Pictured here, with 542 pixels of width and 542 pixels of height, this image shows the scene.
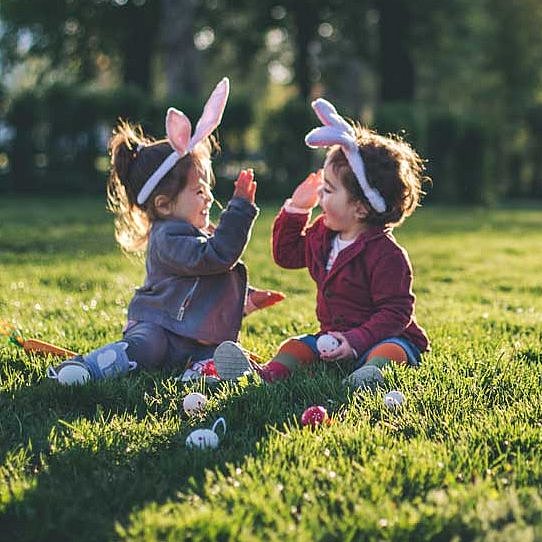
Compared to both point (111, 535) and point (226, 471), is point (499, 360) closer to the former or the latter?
point (226, 471)

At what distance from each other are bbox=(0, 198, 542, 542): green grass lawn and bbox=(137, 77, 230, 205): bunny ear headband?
36.7 inches

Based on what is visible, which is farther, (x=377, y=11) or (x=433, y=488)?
(x=377, y=11)

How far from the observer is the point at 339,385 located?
3701 mm

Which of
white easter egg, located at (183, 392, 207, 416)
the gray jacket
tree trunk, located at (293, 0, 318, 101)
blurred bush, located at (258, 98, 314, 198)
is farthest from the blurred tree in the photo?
white easter egg, located at (183, 392, 207, 416)

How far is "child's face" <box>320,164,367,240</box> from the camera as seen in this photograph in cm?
418

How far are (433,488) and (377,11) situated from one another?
22.5m

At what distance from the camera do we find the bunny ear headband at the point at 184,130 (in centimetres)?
413

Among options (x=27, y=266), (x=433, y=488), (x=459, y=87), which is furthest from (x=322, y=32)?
(x=433, y=488)

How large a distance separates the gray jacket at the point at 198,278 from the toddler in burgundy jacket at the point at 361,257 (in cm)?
37

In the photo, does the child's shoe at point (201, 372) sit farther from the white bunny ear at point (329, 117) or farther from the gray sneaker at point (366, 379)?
the white bunny ear at point (329, 117)

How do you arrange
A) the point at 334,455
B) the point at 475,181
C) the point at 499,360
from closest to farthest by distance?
the point at 334,455 < the point at 499,360 < the point at 475,181

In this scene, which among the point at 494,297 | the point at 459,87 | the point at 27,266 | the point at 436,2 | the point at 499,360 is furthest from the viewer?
the point at 459,87

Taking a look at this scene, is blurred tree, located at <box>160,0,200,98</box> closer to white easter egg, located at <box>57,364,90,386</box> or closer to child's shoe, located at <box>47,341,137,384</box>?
child's shoe, located at <box>47,341,137,384</box>

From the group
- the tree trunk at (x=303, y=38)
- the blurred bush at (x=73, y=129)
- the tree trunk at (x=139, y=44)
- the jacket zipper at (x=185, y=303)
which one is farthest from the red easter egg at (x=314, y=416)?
the tree trunk at (x=139, y=44)
